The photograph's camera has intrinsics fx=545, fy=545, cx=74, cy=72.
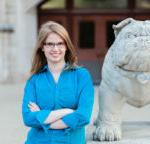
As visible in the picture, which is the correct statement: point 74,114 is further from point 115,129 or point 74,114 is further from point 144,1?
point 144,1

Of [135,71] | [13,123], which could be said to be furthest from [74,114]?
[13,123]

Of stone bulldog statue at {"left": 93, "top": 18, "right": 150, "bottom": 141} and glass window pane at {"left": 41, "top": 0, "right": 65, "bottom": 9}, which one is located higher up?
glass window pane at {"left": 41, "top": 0, "right": 65, "bottom": 9}

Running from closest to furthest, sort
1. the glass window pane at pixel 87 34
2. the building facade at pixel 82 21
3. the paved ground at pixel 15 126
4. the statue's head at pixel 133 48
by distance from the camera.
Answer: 1. the statue's head at pixel 133 48
2. the paved ground at pixel 15 126
3. the building facade at pixel 82 21
4. the glass window pane at pixel 87 34

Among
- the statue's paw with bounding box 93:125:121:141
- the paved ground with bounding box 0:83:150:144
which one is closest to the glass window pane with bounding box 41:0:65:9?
the paved ground with bounding box 0:83:150:144

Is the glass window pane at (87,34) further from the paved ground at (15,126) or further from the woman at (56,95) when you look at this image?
the woman at (56,95)

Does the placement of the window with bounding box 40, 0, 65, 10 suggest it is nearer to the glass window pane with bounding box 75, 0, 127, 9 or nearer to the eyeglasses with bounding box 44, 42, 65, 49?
the glass window pane with bounding box 75, 0, 127, 9

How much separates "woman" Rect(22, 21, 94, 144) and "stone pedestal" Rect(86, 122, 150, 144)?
594 millimetres

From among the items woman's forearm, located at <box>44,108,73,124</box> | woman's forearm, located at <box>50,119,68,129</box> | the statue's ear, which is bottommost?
woman's forearm, located at <box>50,119,68,129</box>

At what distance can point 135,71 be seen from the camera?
10.5 feet

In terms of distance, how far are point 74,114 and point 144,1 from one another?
11.0m

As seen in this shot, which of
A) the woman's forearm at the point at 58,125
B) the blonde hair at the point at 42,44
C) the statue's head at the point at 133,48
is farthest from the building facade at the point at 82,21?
the woman's forearm at the point at 58,125

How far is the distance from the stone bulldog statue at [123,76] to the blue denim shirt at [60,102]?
44 centimetres

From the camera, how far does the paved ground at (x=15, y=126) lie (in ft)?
11.4

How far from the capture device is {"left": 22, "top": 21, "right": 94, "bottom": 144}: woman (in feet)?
8.96
